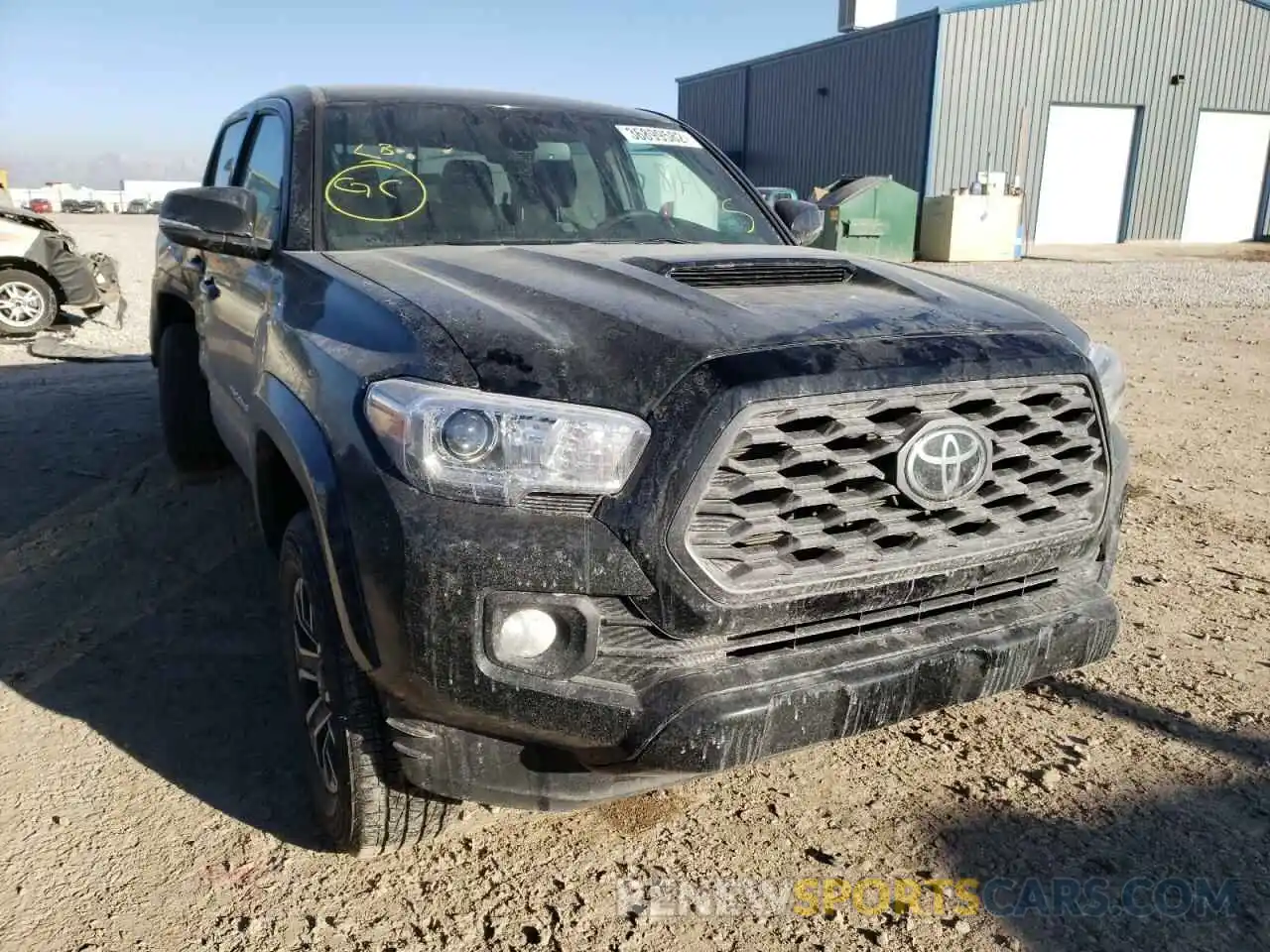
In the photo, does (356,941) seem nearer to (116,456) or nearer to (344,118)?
(344,118)

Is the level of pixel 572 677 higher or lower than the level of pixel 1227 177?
lower

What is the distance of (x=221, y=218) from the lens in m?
2.91

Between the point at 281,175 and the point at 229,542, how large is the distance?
1.80 m

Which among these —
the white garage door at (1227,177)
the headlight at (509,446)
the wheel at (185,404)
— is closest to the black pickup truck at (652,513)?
the headlight at (509,446)

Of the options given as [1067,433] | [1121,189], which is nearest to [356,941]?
[1067,433]

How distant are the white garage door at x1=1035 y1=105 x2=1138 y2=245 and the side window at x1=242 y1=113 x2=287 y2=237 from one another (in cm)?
2530

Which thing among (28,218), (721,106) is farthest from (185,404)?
(721,106)

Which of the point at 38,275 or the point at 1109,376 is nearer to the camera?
the point at 1109,376

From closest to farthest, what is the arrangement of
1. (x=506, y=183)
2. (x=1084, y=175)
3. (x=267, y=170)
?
(x=506, y=183)
(x=267, y=170)
(x=1084, y=175)

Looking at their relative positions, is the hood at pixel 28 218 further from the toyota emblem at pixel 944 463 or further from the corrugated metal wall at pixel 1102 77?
the corrugated metal wall at pixel 1102 77

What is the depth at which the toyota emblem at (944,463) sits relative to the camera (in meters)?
2.05

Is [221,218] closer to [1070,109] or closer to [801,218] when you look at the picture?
[801,218]

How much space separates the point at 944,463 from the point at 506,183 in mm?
1906

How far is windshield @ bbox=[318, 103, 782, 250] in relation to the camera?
3.11m
